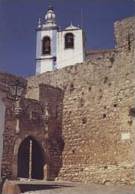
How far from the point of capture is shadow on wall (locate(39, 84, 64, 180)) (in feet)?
41.3

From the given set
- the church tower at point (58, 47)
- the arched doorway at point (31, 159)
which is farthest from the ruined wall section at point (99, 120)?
the church tower at point (58, 47)

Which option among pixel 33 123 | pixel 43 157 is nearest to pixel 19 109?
pixel 33 123

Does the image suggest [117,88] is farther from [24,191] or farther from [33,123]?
[24,191]

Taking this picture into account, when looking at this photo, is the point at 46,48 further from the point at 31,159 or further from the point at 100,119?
the point at 100,119

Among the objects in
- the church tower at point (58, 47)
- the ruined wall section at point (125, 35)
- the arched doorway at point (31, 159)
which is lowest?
the arched doorway at point (31, 159)

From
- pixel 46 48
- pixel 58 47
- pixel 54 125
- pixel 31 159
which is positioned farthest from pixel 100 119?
pixel 46 48

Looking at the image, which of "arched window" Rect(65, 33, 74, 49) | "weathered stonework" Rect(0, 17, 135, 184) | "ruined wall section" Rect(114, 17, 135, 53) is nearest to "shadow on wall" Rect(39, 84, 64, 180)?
"weathered stonework" Rect(0, 17, 135, 184)

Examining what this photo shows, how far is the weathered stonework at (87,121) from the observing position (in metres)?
11.3

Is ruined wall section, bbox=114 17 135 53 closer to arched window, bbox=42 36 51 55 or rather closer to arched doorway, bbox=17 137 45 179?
arched doorway, bbox=17 137 45 179

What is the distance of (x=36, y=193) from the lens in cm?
768

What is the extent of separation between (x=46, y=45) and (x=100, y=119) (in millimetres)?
16024

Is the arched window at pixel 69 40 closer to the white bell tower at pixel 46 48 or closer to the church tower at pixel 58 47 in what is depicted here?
the church tower at pixel 58 47

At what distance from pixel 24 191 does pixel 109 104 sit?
14.6ft

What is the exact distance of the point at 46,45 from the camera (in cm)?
2734
